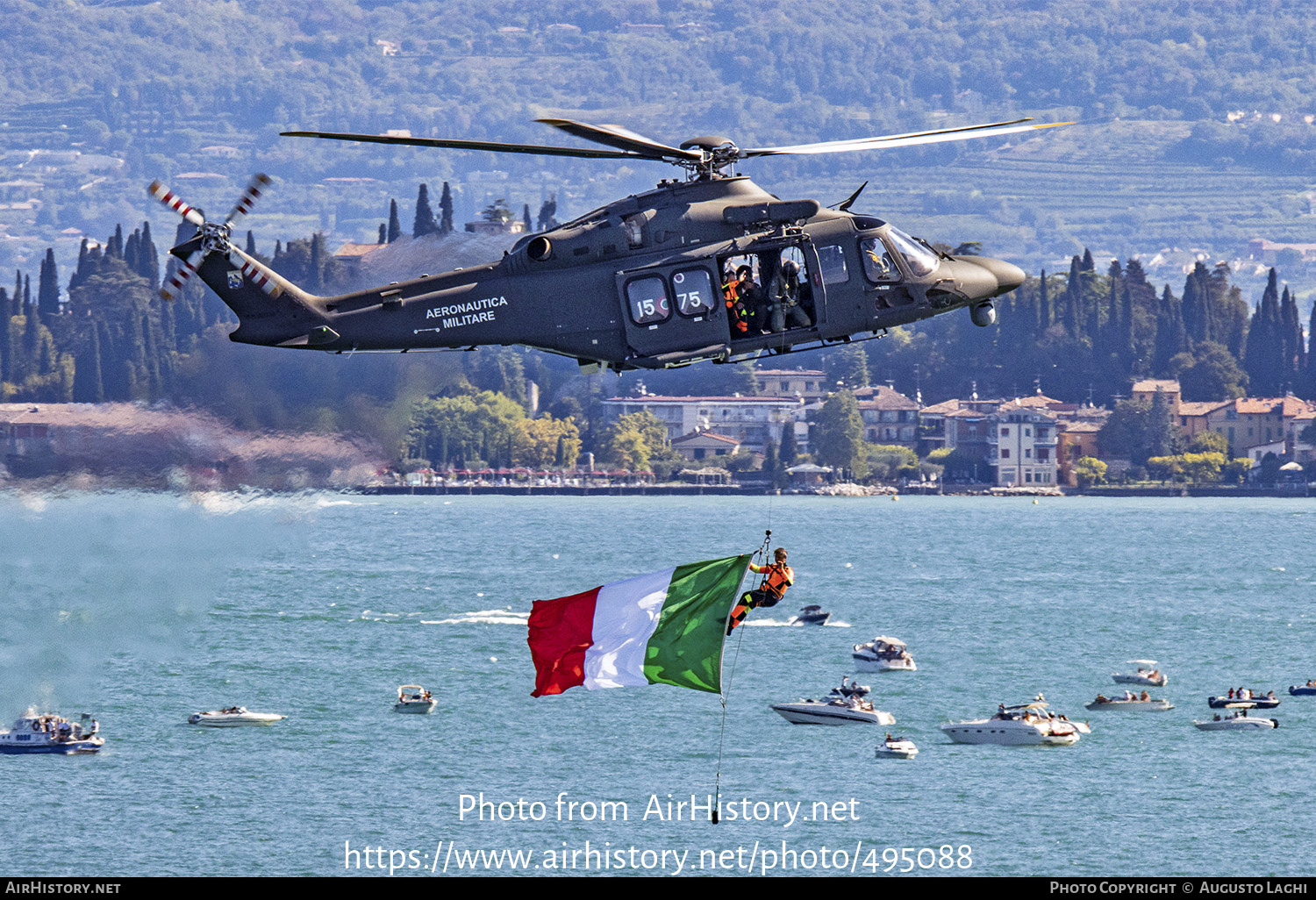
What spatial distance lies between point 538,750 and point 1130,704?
27996mm

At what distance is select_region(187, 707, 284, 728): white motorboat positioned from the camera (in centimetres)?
8519

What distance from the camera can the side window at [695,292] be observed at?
Answer: 31719mm

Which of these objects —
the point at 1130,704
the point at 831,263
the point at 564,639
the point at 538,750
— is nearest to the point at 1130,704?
the point at 1130,704

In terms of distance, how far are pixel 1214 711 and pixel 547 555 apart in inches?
4088

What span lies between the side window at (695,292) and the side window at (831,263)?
204cm

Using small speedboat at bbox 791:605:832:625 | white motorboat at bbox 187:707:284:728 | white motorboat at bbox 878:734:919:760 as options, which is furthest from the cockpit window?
small speedboat at bbox 791:605:832:625

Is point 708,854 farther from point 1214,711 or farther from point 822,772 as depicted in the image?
point 1214,711

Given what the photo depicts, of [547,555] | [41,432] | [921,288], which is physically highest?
[921,288]

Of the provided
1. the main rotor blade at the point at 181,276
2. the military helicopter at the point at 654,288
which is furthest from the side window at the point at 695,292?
the main rotor blade at the point at 181,276

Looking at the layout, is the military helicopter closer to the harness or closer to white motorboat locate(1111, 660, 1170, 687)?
the harness

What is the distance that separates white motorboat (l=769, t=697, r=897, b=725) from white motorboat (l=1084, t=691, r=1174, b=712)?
10.9 metres

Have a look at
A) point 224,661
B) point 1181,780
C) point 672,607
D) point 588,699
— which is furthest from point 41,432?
point 672,607

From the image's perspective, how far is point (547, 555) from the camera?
604 feet

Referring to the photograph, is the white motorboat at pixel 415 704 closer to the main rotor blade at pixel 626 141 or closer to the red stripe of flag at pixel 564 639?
the main rotor blade at pixel 626 141
